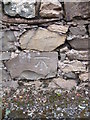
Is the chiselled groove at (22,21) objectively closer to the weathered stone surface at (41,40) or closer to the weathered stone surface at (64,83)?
the weathered stone surface at (41,40)

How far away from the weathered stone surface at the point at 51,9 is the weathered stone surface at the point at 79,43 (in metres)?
0.27

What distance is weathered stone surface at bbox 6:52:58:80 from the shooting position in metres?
2.53

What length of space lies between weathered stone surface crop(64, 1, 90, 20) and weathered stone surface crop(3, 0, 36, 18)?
0.32 m

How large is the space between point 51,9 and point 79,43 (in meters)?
0.42

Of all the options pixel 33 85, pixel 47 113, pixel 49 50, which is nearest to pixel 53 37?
pixel 49 50

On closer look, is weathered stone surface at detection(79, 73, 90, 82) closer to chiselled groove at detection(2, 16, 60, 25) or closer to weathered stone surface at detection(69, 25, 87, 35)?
weathered stone surface at detection(69, 25, 87, 35)

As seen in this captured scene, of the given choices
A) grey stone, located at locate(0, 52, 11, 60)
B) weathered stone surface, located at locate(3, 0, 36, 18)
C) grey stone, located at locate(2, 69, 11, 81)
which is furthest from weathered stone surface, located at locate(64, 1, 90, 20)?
grey stone, located at locate(2, 69, 11, 81)

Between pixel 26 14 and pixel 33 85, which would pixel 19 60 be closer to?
pixel 33 85

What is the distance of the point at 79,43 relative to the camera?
2.50 m

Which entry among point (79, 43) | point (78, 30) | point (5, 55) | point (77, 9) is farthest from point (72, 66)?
point (5, 55)

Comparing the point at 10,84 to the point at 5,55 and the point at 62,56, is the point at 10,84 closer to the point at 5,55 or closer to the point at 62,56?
the point at 5,55

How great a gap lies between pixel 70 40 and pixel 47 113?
0.71 m

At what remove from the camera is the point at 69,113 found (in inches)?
91.5

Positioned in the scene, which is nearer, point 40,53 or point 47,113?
point 47,113
